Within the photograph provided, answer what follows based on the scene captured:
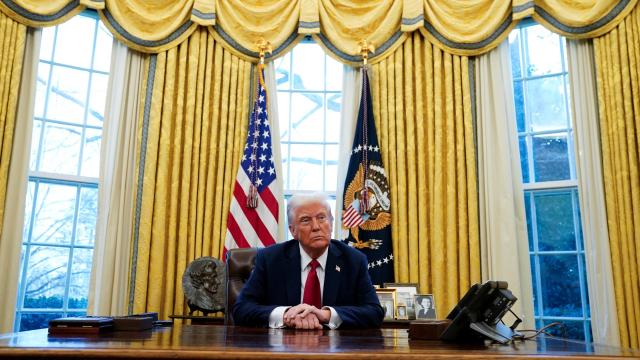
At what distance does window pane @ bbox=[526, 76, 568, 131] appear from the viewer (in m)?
4.89

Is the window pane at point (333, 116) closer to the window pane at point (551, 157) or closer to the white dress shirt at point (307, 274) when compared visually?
the window pane at point (551, 157)

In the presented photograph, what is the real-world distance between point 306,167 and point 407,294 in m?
1.73

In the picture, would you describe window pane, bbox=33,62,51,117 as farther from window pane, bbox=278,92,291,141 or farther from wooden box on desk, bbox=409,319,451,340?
wooden box on desk, bbox=409,319,451,340

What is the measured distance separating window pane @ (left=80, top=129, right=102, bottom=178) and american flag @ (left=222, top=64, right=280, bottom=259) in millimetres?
1333

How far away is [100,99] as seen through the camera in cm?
506

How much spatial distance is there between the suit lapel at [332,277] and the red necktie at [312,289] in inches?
1.4

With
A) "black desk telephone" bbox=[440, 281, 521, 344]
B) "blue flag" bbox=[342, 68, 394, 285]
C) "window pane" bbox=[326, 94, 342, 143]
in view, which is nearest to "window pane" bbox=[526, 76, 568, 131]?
"blue flag" bbox=[342, 68, 394, 285]

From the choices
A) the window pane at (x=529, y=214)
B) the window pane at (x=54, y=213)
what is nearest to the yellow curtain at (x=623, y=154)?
the window pane at (x=529, y=214)

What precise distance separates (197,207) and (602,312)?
3.33m

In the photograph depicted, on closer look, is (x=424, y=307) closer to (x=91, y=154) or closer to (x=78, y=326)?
(x=78, y=326)

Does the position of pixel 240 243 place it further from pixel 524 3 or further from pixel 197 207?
pixel 524 3

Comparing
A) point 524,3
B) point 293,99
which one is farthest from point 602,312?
point 293,99

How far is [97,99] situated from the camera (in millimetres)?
5039

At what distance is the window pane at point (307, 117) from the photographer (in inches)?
209
